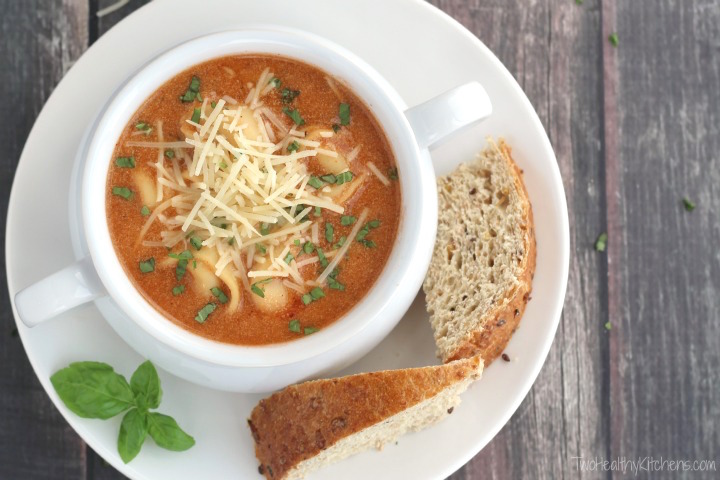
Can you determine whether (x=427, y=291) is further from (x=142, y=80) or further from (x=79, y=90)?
(x=79, y=90)

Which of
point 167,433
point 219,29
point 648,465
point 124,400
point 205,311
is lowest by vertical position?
point 648,465

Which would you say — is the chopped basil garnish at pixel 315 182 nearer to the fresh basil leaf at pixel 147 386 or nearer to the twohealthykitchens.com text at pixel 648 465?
the fresh basil leaf at pixel 147 386

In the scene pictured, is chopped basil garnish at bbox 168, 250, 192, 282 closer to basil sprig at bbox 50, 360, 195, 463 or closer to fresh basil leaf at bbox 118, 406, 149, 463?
basil sprig at bbox 50, 360, 195, 463

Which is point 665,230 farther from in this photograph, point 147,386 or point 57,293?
point 57,293

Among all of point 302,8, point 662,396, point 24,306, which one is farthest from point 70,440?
point 662,396

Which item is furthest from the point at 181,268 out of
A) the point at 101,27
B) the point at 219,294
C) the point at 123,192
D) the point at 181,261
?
the point at 101,27

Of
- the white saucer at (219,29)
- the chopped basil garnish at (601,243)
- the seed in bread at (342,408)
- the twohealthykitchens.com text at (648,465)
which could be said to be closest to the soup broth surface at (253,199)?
the seed in bread at (342,408)
